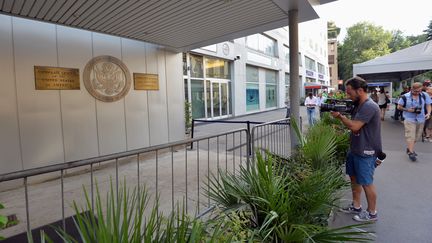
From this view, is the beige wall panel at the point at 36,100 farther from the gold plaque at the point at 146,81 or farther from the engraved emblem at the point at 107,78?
the gold plaque at the point at 146,81

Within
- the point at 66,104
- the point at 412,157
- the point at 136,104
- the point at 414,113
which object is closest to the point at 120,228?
the point at 66,104

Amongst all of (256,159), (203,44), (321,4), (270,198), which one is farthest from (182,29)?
(270,198)

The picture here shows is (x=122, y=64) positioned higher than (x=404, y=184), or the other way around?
(x=122, y=64)

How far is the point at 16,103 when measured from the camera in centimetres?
500

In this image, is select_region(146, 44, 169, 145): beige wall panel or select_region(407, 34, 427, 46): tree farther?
select_region(407, 34, 427, 46): tree

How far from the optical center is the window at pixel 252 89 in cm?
1986

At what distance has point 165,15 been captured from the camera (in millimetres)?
5262

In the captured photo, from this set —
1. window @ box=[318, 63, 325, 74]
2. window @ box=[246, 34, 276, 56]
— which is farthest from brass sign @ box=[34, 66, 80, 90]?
window @ box=[318, 63, 325, 74]

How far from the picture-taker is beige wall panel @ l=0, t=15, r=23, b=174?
4.83m

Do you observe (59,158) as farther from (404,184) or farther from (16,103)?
(404,184)

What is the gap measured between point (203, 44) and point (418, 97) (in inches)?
→ 226

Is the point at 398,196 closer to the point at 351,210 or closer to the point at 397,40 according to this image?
the point at 351,210

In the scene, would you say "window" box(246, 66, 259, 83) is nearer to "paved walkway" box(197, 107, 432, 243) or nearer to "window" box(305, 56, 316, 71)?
"paved walkway" box(197, 107, 432, 243)

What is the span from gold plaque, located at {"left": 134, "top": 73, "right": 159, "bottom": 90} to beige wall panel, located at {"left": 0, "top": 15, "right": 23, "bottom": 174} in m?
2.73
